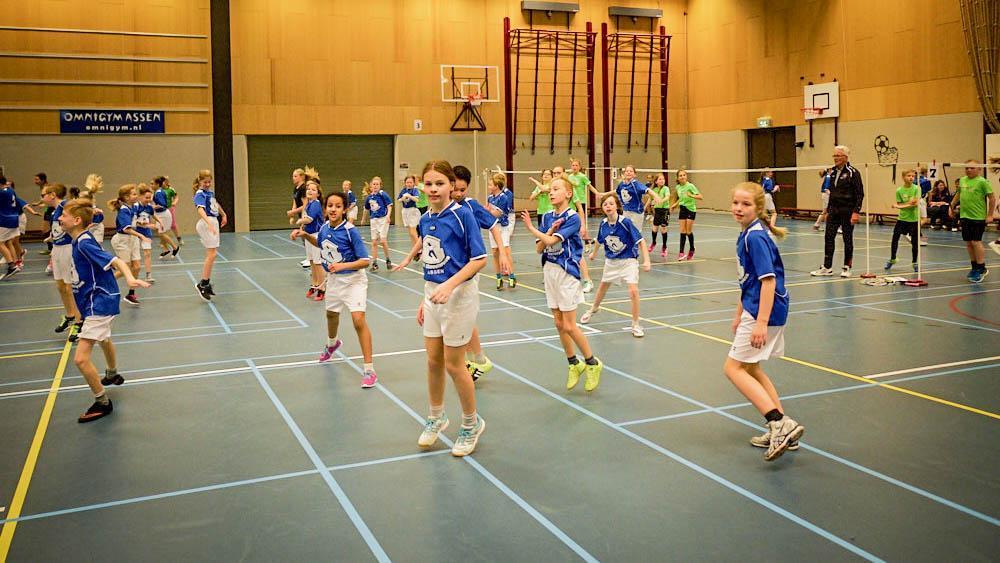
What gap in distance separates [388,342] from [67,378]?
3.64 metres

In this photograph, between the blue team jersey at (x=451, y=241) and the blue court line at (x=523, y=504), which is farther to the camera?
the blue team jersey at (x=451, y=241)

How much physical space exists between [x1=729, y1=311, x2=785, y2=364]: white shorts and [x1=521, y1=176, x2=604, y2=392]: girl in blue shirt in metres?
2.10

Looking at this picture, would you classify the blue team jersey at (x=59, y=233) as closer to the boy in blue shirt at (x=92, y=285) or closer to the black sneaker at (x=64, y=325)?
the black sneaker at (x=64, y=325)

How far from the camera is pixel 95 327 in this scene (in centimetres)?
756

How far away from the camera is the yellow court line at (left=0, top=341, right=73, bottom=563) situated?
498cm

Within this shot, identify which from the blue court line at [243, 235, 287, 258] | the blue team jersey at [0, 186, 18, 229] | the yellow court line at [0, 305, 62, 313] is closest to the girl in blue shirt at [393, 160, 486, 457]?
the yellow court line at [0, 305, 62, 313]

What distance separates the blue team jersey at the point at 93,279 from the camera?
7562 millimetres

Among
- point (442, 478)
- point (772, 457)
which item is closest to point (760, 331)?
point (772, 457)

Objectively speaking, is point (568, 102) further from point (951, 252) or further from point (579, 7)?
point (951, 252)

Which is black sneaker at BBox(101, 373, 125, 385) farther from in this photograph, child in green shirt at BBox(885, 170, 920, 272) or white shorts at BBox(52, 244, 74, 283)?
child in green shirt at BBox(885, 170, 920, 272)

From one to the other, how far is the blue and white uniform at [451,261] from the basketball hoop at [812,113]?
90.9ft

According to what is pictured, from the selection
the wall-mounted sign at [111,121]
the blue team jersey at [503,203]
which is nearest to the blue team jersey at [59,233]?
the blue team jersey at [503,203]

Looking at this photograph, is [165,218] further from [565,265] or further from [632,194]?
[565,265]

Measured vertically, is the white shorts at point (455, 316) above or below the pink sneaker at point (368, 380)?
above
